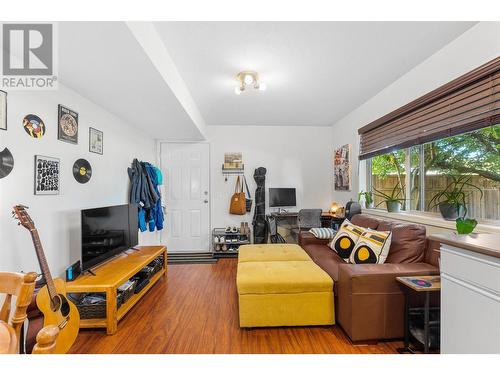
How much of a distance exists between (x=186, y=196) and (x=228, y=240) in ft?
3.76

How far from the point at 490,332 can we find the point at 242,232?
336 centimetres

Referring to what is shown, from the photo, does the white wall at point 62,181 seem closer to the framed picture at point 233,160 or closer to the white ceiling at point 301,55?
the white ceiling at point 301,55

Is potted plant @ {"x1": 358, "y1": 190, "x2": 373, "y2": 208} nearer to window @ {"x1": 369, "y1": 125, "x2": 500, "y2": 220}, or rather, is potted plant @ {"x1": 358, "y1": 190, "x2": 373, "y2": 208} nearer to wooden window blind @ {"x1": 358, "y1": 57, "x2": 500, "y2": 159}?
window @ {"x1": 369, "y1": 125, "x2": 500, "y2": 220}

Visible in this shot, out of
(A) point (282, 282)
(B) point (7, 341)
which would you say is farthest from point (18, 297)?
(A) point (282, 282)

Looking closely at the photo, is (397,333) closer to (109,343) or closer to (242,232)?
(109,343)

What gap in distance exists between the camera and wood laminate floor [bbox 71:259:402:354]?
1.64m

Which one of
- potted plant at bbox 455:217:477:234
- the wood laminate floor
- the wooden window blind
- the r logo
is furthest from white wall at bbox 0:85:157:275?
the wooden window blind

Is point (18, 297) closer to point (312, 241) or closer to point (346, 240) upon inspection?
point (346, 240)

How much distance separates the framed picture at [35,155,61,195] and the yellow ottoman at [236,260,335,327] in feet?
5.73

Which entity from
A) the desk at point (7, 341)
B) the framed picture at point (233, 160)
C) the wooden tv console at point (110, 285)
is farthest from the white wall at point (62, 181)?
the framed picture at point (233, 160)

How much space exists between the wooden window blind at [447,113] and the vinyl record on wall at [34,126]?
3291 millimetres

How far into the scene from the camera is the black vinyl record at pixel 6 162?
149 cm

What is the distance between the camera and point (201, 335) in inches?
70.7
